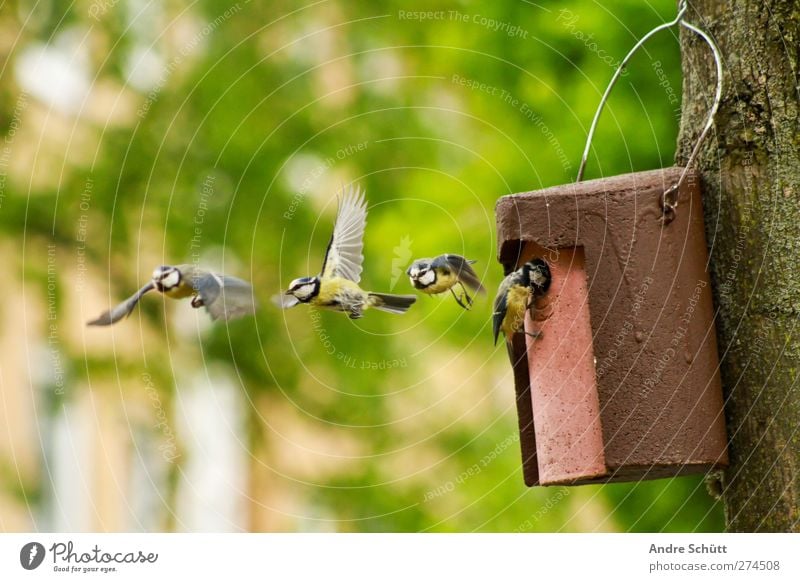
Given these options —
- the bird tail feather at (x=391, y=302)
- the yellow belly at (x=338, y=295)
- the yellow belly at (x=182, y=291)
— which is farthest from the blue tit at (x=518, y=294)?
the yellow belly at (x=182, y=291)

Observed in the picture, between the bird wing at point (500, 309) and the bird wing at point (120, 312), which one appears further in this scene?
the bird wing at point (500, 309)

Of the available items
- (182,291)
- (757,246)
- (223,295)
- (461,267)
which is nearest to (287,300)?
(223,295)

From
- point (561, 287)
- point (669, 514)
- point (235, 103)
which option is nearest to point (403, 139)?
point (235, 103)

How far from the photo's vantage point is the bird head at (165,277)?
2.05 metres

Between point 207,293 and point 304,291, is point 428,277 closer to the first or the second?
point 304,291

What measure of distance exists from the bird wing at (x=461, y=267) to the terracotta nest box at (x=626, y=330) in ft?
0.61

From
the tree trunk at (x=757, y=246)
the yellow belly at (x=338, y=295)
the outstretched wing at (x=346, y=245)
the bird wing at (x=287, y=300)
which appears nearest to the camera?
the bird wing at (x=287, y=300)

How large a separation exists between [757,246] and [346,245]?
871 millimetres

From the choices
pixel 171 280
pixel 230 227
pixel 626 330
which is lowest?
pixel 626 330

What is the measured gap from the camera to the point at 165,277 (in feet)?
6.81

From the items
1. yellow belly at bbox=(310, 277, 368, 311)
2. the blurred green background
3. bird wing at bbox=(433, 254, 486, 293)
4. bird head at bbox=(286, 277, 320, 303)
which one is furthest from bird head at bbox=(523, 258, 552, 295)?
the blurred green background

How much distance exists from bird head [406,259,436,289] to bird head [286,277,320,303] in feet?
0.58

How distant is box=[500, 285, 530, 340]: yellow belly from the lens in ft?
8.16

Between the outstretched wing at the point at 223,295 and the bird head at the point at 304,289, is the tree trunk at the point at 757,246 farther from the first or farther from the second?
the outstretched wing at the point at 223,295
